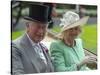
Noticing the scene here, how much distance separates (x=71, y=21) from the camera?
285cm

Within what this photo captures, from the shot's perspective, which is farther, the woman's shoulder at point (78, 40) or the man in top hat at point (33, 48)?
the woman's shoulder at point (78, 40)

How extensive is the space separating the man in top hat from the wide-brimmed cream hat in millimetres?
204

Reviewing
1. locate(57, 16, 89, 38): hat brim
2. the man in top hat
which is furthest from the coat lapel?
locate(57, 16, 89, 38): hat brim

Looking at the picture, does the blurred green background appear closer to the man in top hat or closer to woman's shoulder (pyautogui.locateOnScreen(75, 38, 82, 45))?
woman's shoulder (pyautogui.locateOnScreen(75, 38, 82, 45))

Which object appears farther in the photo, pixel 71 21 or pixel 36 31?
pixel 71 21

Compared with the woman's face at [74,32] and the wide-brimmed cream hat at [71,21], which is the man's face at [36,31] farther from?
the woman's face at [74,32]

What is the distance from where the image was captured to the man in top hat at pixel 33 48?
2607 millimetres

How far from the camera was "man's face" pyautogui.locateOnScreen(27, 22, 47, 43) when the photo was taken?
8.72 ft

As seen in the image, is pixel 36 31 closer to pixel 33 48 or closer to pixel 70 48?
pixel 33 48

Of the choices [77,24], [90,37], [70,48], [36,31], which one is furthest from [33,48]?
[90,37]

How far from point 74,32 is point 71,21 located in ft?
0.39

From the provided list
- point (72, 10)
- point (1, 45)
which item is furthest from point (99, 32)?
point (1, 45)

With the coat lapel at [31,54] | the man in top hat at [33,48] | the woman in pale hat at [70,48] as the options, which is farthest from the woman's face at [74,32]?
the coat lapel at [31,54]

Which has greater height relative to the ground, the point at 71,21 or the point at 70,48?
the point at 71,21
